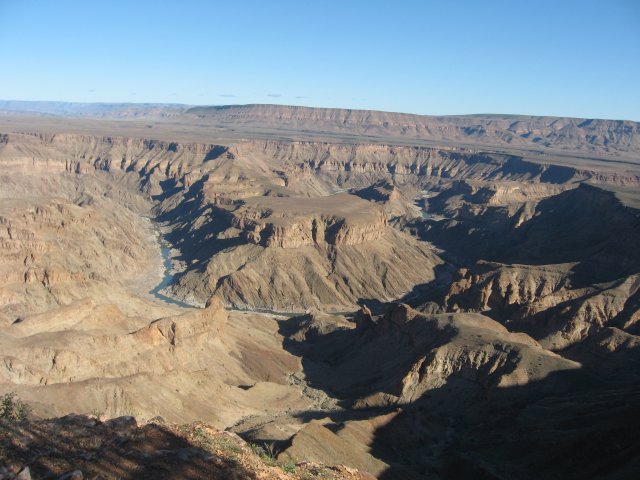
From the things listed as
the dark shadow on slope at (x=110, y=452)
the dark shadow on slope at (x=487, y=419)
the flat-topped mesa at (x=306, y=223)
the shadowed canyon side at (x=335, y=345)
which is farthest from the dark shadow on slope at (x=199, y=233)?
the dark shadow on slope at (x=110, y=452)

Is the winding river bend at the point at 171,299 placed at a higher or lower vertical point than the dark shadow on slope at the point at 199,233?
lower

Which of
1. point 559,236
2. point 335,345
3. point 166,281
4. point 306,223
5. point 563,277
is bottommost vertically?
point 166,281

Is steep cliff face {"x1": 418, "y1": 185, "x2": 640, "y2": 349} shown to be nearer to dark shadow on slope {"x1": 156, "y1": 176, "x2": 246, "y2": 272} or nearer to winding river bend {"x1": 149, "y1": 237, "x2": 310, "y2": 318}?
winding river bend {"x1": 149, "y1": 237, "x2": 310, "y2": 318}

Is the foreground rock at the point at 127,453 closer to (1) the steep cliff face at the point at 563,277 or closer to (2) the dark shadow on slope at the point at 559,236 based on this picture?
(1) the steep cliff face at the point at 563,277

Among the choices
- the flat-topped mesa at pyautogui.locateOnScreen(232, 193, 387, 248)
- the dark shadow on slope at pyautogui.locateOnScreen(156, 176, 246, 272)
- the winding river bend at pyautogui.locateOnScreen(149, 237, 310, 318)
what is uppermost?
the flat-topped mesa at pyautogui.locateOnScreen(232, 193, 387, 248)

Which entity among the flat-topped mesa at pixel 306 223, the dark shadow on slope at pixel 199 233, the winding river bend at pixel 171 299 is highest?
the flat-topped mesa at pixel 306 223

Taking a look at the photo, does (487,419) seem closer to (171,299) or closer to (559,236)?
(171,299)

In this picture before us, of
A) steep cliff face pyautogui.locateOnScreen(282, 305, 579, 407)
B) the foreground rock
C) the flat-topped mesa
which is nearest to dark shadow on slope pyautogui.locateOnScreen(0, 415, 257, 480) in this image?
the foreground rock

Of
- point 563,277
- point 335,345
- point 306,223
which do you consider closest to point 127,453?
point 335,345
